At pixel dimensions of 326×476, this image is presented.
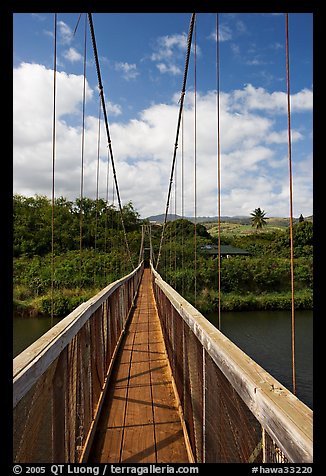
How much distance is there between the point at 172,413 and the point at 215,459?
969 mm

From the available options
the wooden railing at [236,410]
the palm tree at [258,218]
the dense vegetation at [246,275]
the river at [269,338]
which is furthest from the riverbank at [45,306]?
the palm tree at [258,218]

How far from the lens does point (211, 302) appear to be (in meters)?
21.6

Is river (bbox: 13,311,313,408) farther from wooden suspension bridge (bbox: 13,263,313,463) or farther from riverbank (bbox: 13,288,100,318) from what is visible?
wooden suspension bridge (bbox: 13,263,313,463)

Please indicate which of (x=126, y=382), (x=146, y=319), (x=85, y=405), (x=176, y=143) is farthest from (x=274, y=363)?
(x=85, y=405)

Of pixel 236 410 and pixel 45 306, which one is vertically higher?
pixel 236 410

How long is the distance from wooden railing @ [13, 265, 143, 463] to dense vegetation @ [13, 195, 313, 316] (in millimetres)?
13811

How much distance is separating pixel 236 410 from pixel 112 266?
55.6 feet

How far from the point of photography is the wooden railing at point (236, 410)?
2.02 feet

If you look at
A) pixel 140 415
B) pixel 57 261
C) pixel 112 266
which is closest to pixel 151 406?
pixel 140 415

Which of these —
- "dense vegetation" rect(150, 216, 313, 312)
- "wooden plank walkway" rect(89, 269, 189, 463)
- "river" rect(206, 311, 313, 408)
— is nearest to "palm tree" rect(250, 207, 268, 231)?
"dense vegetation" rect(150, 216, 313, 312)

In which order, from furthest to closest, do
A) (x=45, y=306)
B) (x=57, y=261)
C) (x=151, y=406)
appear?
A: (x=57, y=261), (x=45, y=306), (x=151, y=406)

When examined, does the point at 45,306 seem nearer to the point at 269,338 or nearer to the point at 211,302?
the point at 211,302

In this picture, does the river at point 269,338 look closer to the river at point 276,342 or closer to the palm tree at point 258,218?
the river at point 276,342
